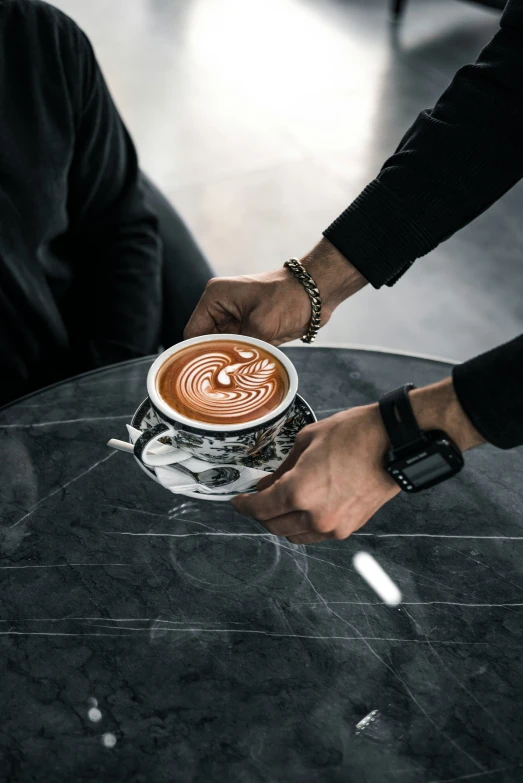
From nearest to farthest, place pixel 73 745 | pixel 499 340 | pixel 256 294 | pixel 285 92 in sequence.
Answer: pixel 73 745
pixel 256 294
pixel 499 340
pixel 285 92

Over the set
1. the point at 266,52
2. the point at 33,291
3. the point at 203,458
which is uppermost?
the point at 203,458

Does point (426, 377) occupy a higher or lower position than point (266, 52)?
higher

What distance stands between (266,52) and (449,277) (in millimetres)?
2545

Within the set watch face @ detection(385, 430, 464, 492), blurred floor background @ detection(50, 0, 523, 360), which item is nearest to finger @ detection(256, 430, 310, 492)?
watch face @ detection(385, 430, 464, 492)

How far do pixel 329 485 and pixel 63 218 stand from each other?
0.90m

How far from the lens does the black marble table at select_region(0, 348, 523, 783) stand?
74cm

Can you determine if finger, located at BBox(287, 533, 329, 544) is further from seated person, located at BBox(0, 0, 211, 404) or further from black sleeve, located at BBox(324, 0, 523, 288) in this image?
seated person, located at BBox(0, 0, 211, 404)

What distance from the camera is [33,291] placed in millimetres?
1432

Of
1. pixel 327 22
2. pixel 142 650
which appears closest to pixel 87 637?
pixel 142 650

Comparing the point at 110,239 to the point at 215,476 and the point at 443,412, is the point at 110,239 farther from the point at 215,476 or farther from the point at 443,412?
the point at 443,412

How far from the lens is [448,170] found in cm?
111

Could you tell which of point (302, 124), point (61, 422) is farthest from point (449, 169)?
point (302, 124)

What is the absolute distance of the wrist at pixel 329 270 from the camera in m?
1.16

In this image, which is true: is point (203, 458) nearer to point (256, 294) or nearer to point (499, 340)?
point (256, 294)
